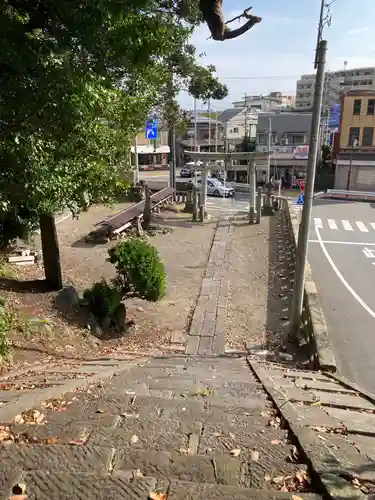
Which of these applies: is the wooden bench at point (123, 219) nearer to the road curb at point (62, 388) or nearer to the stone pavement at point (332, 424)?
the road curb at point (62, 388)

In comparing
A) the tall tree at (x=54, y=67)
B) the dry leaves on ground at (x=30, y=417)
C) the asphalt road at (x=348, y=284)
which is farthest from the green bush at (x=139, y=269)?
the dry leaves on ground at (x=30, y=417)

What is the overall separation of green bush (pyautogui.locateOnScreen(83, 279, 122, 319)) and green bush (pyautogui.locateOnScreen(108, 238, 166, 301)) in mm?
420

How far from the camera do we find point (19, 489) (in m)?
2.72

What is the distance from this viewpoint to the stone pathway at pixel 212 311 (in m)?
9.50

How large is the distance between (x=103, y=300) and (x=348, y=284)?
28.3 feet

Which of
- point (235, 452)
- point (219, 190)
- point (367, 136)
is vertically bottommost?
point (219, 190)

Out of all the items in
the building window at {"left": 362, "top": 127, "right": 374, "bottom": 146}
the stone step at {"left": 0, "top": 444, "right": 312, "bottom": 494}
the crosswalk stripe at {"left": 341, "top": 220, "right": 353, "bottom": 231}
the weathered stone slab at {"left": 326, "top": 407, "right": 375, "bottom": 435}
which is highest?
the building window at {"left": 362, "top": 127, "right": 374, "bottom": 146}

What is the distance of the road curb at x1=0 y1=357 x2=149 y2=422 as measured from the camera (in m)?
4.16

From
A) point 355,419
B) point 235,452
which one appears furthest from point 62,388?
point 355,419

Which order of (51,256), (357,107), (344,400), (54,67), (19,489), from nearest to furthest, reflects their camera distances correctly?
(19,489)
(54,67)
(344,400)
(51,256)
(357,107)

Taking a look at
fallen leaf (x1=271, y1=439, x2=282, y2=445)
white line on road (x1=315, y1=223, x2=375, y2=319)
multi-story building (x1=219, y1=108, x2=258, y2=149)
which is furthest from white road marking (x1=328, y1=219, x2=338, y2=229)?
multi-story building (x1=219, y1=108, x2=258, y2=149)

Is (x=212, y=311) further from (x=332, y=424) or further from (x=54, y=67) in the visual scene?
(x=54, y=67)

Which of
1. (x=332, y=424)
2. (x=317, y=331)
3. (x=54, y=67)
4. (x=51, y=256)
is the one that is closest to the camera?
(x=54, y=67)

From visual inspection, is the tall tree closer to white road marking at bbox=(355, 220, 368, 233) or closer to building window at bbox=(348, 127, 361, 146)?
white road marking at bbox=(355, 220, 368, 233)
